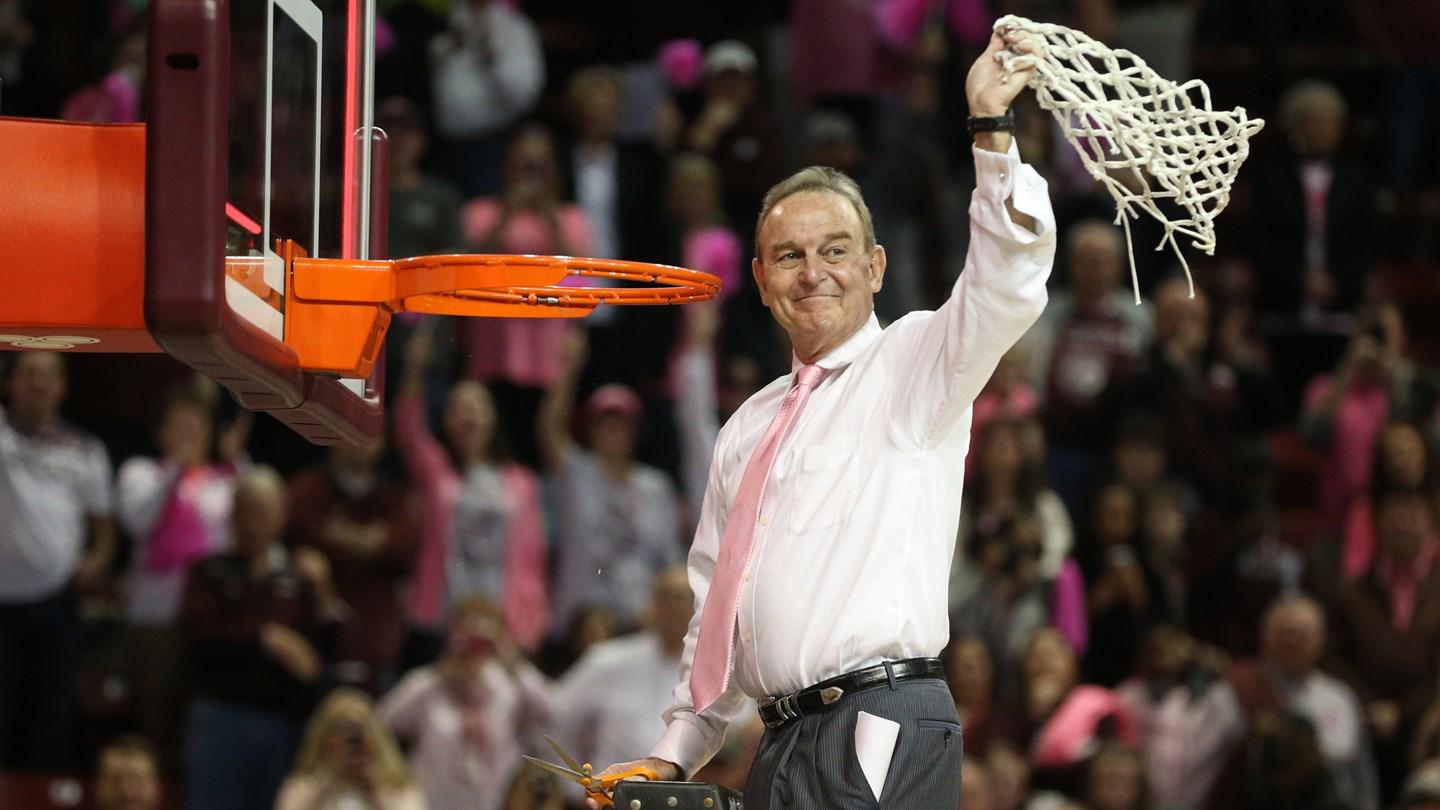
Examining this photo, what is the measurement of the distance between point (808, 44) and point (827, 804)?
757cm

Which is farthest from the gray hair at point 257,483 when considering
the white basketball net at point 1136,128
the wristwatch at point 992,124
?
the wristwatch at point 992,124

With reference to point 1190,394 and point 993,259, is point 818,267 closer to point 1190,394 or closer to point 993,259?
point 993,259

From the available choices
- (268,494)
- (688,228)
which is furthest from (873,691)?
(688,228)

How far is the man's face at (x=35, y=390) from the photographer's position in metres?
9.05

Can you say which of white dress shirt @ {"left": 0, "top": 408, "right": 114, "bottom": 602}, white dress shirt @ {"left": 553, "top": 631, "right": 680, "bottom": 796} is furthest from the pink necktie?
white dress shirt @ {"left": 0, "top": 408, "right": 114, "bottom": 602}

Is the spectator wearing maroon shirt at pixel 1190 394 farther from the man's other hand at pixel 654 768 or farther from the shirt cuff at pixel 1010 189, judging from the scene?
the shirt cuff at pixel 1010 189

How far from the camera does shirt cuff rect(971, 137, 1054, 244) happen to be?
393 centimetres

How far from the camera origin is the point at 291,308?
4.46m

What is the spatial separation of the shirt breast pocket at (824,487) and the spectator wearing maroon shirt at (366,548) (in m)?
5.08

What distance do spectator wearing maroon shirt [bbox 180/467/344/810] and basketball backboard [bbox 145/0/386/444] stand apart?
3854mm

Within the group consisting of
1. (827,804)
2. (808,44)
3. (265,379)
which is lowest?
(827,804)

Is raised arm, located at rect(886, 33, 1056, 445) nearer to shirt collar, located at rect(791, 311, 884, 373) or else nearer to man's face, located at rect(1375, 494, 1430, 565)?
shirt collar, located at rect(791, 311, 884, 373)

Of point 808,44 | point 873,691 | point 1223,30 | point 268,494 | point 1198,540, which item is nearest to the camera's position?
point 873,691

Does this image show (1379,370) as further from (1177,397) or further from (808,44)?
(808,44)
